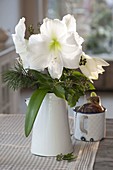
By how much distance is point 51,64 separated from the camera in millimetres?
1223

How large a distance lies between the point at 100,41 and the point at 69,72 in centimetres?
524

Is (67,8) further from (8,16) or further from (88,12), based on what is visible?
(8,16)

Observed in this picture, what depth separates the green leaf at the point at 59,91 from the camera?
4.24 ft

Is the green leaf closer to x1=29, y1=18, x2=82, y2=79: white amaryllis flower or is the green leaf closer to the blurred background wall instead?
x1=29, y1=18, x2=82, y2=79: white amaryllis flower

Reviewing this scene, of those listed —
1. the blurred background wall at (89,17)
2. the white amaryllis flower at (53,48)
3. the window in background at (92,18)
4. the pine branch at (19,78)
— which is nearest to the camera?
the white amaryllis flower at (53,48)

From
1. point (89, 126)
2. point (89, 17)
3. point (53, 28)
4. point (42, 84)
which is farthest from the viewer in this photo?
point (89, 17)

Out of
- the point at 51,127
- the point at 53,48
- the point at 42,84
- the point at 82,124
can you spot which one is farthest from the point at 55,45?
the point at 82,124

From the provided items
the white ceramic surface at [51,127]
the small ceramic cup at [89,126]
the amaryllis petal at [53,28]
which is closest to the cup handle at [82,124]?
the small ceramic cup at [89,126]

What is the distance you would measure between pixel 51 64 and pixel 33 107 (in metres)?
0.17

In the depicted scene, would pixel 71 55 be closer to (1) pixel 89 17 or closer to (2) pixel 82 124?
(2) pixel 82 124

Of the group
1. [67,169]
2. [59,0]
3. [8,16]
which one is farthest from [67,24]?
[59,0]

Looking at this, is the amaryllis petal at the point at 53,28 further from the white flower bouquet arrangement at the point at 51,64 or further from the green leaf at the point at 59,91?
the green leaf at the point at 59,91

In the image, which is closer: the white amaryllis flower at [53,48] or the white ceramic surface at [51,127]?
the white amaryllis flower at [53,48]

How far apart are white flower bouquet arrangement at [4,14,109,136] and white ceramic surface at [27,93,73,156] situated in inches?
1.5
